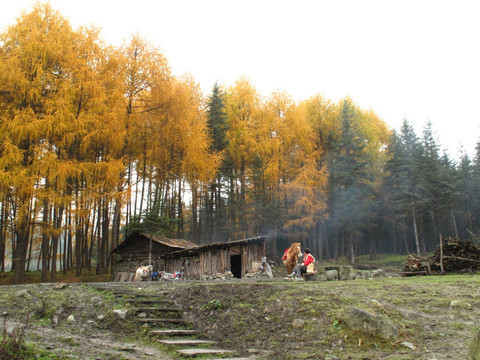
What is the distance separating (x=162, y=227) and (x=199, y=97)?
10.6 meters

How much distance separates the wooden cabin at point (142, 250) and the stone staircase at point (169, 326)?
42.9 ft

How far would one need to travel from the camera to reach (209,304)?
9570mm

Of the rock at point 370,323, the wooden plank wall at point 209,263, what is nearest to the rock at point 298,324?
the rock at point 370,323

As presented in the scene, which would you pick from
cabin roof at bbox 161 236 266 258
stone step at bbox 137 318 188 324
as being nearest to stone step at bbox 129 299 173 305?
stone step at bbox 137 318 188 324

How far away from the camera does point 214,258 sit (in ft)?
72.0

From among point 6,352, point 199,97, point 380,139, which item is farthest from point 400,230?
point 6,352

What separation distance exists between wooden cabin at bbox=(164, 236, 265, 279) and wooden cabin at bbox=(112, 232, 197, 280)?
0.70m

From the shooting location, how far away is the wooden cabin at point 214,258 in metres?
21.4

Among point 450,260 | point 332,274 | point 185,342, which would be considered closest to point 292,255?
point 332,274

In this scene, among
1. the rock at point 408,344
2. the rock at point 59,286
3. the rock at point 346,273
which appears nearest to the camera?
the rock at point 408,344

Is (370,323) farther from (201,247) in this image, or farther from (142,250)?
(142,250)

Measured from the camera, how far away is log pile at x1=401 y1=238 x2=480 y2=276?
59.0ft

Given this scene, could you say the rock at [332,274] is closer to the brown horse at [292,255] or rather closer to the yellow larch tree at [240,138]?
the brown horse at [292,255]

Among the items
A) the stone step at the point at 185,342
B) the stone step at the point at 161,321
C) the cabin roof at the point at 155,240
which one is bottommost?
the stone step at the point at 185,342
